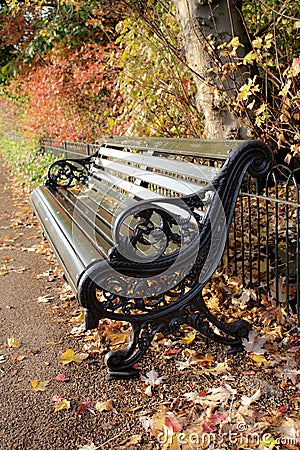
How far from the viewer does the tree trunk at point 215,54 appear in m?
5.09

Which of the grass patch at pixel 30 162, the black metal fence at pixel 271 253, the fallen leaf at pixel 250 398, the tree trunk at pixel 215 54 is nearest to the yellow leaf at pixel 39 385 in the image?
the fallen leaf at pixel 250 398

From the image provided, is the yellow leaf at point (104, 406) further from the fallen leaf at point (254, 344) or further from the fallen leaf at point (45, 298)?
the fallen leaf at point (45, 298)

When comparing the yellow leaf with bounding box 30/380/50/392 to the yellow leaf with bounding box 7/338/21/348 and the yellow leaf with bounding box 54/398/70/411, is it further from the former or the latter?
the yellow leaf with bounding box 7/338/21/348

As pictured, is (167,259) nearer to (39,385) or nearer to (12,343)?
(39,385)

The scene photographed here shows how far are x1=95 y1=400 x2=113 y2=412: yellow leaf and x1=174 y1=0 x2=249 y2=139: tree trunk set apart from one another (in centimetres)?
324

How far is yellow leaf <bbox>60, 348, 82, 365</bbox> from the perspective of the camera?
3.19 metres

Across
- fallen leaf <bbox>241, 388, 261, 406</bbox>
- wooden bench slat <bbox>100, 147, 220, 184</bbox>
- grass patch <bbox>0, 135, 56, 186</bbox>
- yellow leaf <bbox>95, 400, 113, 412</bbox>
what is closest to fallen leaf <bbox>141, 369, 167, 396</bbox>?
yellow leaf <bbox>95, 400, 113, 412</bbox>

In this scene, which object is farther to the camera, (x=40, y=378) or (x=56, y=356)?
(x=56, y=356)

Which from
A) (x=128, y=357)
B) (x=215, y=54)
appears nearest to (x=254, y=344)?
(x=128, y=357)

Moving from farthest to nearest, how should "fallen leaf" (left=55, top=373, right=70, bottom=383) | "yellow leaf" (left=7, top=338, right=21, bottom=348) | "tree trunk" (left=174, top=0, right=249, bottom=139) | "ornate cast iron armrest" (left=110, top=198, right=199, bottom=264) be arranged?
1. "tree trunk" (left=174, top=0, right=249, bottom=139)
2. "yellow leaf" (left=7, top=338, right=21, bottom=348)
3. "fallen leaf" (left=55, top=373, right=70, bottom=383)
4. "ornate cast iron armrest" (left=110, top=198, right=199, bottom=264)

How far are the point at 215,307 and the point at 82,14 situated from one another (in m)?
7.86

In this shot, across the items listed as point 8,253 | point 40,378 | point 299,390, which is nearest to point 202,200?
point 299,390

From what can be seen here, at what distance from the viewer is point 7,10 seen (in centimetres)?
1202

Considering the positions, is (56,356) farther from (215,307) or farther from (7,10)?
(7,10)
